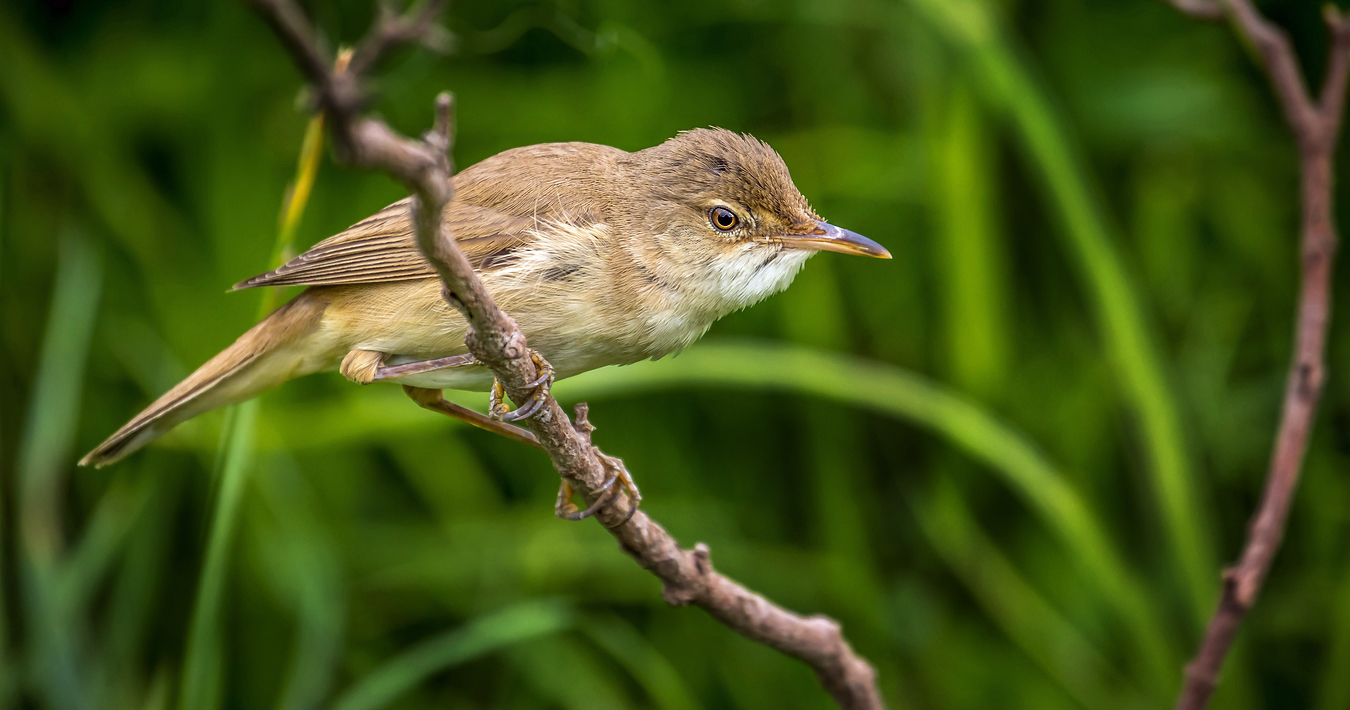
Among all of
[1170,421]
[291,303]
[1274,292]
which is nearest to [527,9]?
[291,303]

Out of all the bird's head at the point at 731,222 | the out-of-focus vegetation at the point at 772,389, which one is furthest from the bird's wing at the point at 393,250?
the out-of-focus vegetation at the point at 772,389

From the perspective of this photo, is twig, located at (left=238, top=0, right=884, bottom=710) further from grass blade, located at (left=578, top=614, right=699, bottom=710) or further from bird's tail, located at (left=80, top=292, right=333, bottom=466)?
bird's tail, located at (left=80, top=292, right=333, bottom=466)

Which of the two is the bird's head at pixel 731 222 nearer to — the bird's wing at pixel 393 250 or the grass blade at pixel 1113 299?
the bird's wing at pixel 393 250

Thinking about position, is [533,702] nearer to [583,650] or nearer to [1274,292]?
[583,650]

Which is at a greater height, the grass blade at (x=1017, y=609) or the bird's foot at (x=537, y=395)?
the bird's foot at (x=537, y=395)

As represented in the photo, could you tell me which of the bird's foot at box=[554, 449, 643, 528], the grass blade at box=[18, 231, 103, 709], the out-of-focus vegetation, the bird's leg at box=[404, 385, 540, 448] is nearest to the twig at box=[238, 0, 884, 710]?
the bird's foot at box=[554, 449, 643, 528]

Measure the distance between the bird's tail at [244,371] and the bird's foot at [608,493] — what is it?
69 cm

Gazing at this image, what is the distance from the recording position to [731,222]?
8.18ft

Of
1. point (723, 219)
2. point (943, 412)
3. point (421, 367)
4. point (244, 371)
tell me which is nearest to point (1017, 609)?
point (943, 412)

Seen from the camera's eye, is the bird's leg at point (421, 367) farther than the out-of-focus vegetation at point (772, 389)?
No

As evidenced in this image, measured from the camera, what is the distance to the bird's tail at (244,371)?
2.57 meters

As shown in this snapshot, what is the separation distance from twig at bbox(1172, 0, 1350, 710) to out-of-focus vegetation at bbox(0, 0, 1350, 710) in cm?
81

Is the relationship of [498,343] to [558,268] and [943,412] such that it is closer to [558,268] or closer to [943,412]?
[558,268]

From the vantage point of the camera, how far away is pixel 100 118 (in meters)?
4.01
